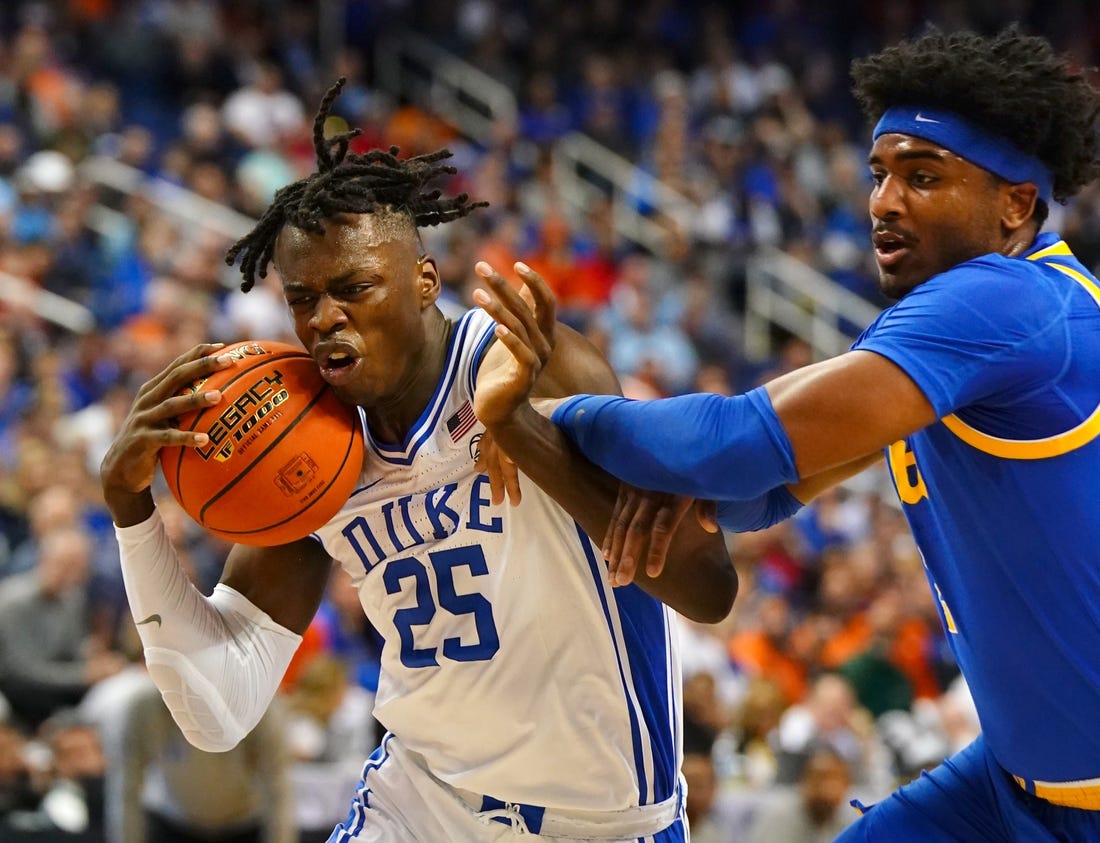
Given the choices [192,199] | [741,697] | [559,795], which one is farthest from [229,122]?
[559,795]

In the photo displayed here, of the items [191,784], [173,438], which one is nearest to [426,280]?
[173,438]

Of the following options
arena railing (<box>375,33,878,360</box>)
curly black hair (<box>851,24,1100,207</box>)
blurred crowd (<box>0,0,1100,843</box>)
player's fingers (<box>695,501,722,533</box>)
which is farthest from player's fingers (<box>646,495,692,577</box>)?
arena railing (<box>375,33,878,360</box>)

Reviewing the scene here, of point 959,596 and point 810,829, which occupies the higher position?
point 959,596

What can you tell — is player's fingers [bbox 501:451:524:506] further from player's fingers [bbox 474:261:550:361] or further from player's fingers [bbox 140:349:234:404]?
player's fingers [bbox 140:349:234:404]

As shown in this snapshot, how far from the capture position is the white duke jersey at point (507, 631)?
353 cm

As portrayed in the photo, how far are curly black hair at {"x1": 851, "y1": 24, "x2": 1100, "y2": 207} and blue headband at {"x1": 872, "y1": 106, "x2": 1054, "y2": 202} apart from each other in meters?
0.02

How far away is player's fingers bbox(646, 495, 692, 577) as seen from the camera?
3.15 m

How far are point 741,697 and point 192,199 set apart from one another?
5414 millimetres

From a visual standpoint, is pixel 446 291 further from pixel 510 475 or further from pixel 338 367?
pixel 510 475

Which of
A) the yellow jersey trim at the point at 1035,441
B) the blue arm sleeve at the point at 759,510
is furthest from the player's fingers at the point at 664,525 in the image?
the yellow jersey trim at the point at 1035,441

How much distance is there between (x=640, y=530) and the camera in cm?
316

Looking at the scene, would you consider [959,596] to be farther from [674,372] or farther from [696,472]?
[674,372]

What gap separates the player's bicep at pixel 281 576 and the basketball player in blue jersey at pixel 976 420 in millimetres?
912

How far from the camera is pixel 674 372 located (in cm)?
1168
